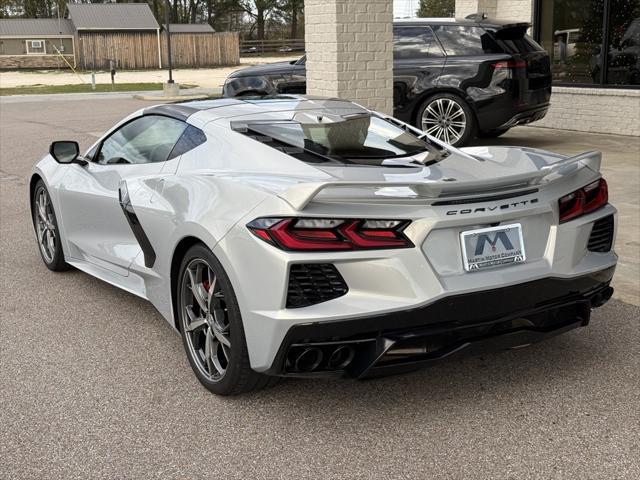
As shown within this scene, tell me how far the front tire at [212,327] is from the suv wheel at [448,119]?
7941 millimetres

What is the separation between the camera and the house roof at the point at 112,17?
2266 inches

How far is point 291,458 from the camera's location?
10.8ft

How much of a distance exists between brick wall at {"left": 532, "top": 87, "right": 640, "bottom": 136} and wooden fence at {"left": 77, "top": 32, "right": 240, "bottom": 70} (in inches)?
1675

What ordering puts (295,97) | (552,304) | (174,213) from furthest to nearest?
(295,97)
(174,213)
(552,304)

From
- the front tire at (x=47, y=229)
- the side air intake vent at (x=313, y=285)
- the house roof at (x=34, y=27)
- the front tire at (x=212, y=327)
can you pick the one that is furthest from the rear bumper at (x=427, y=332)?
the house roof at (x=34, y=27)

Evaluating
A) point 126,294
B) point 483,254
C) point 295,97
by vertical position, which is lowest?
point 126,294

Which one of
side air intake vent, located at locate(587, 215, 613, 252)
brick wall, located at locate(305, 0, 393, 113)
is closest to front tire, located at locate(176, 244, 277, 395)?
side air intake vent, located at locate(587, 215, 613, 252)

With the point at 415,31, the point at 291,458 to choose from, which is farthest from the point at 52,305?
the point at 415,31

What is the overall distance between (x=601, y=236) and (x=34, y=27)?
61940 mm

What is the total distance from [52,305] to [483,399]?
9.92 feet

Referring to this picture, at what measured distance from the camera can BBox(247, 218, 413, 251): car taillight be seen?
3.26 metres

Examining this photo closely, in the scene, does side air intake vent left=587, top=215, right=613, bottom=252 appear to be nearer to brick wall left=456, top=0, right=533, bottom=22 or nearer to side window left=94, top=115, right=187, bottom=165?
side window left=94, top=115, right=187, bottom=165

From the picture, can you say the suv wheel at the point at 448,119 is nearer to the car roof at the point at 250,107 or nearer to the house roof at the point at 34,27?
the car roof at the point at 250,107

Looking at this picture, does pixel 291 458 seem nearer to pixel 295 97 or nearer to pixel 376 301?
pixel 376 301
